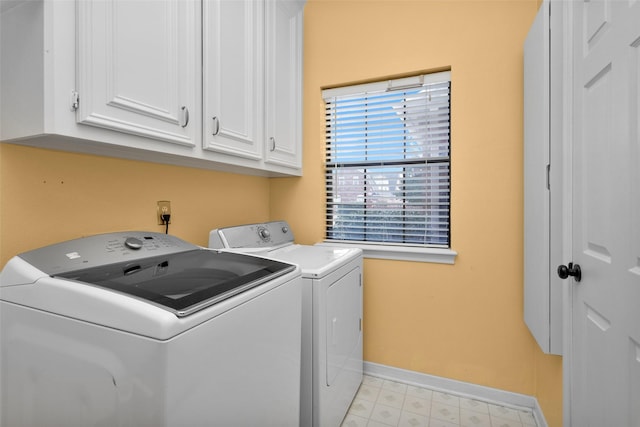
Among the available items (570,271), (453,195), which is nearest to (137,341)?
(570,271)

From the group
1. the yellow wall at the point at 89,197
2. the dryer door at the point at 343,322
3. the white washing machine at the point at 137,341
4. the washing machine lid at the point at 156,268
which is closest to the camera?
the white washing machine at the point at 137,341

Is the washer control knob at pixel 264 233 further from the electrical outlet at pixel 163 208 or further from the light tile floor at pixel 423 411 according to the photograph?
the light tile floor at pixel 423 411

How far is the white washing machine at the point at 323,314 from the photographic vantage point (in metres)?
1.38

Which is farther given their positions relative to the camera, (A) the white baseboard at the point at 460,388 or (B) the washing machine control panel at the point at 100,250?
(A) the white baseboard at the point at 460,388

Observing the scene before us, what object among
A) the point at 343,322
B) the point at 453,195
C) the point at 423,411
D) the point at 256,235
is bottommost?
the point at 423,411

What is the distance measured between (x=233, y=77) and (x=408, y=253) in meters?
1.49

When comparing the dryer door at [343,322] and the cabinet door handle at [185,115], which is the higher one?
the cabinet door handle at [185,115]

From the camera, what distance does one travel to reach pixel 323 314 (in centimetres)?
140

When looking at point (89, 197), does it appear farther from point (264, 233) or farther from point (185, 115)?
point (264, 233)

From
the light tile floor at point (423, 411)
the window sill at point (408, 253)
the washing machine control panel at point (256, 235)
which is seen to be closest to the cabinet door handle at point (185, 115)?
the washing machine control panel at point (256, 235)

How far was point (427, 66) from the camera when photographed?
197 centimetres

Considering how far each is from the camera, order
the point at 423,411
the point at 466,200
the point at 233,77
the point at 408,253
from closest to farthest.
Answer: the point at 233,77
the point at 423,411
the point at 466,200
the point at 408,253

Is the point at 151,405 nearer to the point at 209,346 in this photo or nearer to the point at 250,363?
the point at 209,346

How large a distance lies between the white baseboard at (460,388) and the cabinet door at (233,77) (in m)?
1.67
